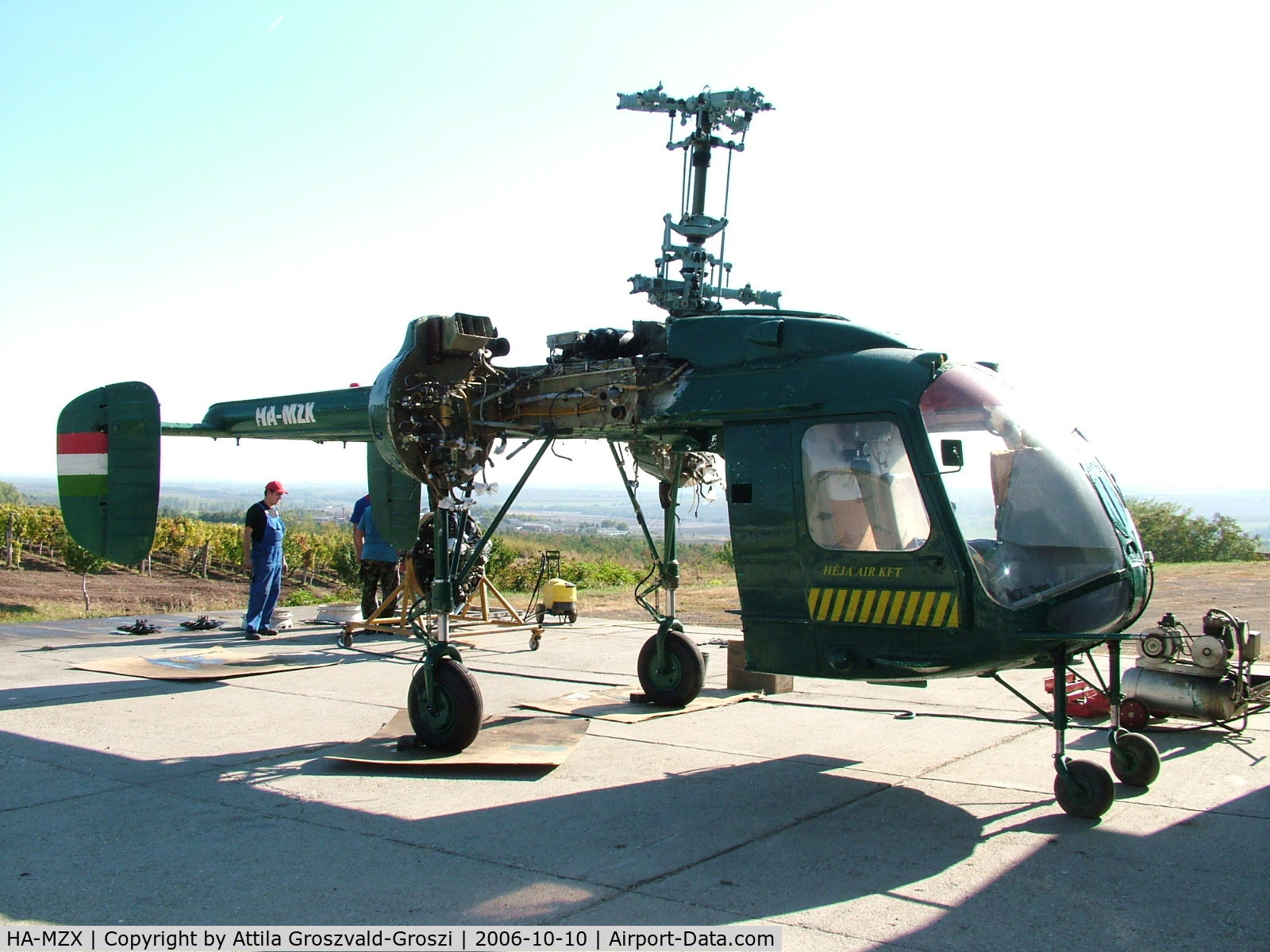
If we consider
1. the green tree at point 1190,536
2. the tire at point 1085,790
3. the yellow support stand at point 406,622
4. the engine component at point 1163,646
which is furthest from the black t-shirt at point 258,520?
the green tree at point 1190,536

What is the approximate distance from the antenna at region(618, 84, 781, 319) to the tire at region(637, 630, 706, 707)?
3456 mm

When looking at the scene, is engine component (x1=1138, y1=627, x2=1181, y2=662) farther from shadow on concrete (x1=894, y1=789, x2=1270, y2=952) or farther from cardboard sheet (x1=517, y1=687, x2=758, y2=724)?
cardboard sheet (x1=517, y1=687, x2=758, y2=724)

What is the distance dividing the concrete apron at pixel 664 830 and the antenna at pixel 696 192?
164 inches

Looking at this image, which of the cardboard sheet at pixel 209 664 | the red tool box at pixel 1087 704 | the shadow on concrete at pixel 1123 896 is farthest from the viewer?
the cardboard sheet at pixel 209 664

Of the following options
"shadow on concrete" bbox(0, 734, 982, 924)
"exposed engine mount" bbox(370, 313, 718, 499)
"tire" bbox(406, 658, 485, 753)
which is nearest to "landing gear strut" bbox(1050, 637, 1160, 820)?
"shadow on concrete" bbox(0, 734, 982, 924)

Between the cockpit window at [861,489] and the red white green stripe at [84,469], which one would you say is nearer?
the cockpit window at [861,489]

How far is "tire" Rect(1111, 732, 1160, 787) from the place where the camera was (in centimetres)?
533

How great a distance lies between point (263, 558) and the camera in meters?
12.9

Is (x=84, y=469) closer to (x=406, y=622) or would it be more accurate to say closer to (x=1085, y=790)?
(x=406, y=622)

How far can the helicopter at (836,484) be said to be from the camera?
504cm

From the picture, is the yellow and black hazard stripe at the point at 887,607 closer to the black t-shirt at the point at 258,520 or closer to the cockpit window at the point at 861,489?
the cockpit window at the point at 861,489

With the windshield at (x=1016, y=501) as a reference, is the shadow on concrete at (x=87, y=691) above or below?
below

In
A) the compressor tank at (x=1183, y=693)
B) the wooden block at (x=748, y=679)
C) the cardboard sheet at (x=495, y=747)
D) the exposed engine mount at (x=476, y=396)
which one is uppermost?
the exposed engine mount at (x=476, y=396)

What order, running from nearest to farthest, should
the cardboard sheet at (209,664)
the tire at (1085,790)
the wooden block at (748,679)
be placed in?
1. the tire at (1085,790)
2. the wooden block at (748,679)
3. the cardboard sheet at (209,664)
